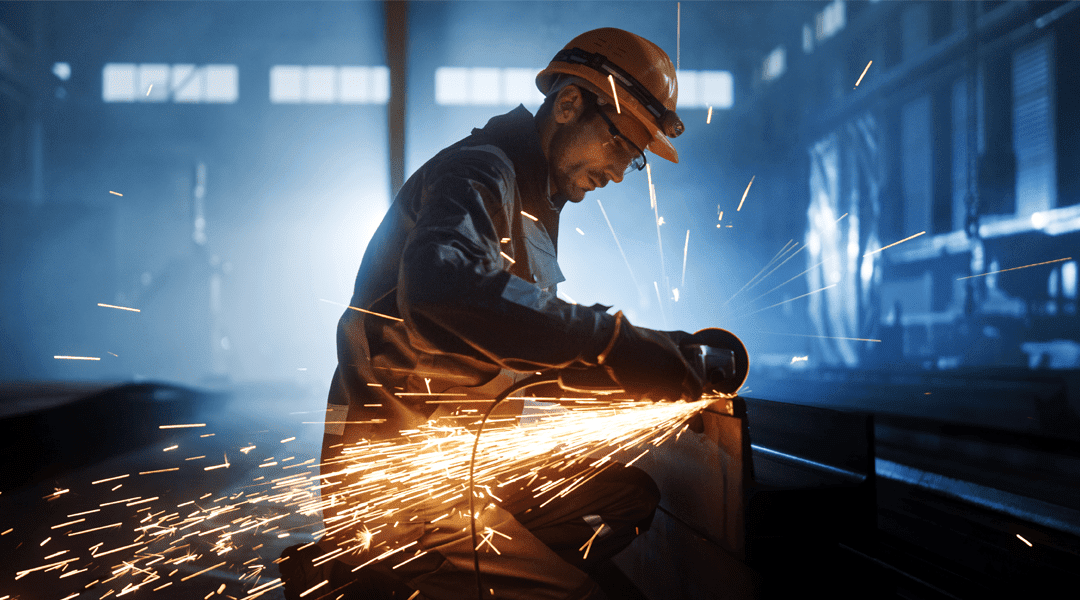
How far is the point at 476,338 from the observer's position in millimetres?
1003

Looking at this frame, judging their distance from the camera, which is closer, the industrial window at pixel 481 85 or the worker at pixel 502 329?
the worker at pixel 502 329

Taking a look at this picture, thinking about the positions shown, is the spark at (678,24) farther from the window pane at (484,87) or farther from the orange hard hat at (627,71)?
the orange hard hat at (627,71)

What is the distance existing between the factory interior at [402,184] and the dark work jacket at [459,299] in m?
2.13

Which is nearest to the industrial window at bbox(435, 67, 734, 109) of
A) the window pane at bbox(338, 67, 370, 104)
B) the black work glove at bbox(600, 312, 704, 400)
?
the window pane at bbox(338, 67, 370, 104)

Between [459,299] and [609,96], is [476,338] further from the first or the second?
[609,96]

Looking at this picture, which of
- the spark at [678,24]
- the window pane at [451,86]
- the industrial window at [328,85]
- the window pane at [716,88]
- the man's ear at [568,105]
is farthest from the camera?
the industrial window at [328,85]

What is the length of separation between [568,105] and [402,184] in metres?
4.58

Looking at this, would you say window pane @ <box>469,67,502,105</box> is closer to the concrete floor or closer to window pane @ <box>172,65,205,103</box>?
window pane @ <box>172,65,205,103</box>

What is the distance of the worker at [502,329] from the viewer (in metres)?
1.01

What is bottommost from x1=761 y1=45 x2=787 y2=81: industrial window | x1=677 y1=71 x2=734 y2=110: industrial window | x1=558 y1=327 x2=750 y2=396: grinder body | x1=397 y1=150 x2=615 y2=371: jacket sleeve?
x1=558 y1=327 x2=750 y2=396: grinder body

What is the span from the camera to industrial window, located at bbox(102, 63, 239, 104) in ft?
29.8

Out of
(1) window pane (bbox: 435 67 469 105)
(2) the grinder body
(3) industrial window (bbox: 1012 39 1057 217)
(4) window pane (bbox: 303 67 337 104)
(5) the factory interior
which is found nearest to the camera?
(2) the grinder body

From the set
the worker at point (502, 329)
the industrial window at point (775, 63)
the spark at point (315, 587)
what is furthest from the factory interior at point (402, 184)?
the worker at point (502, 329)

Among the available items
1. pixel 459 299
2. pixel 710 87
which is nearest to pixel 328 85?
pixel 710 87
